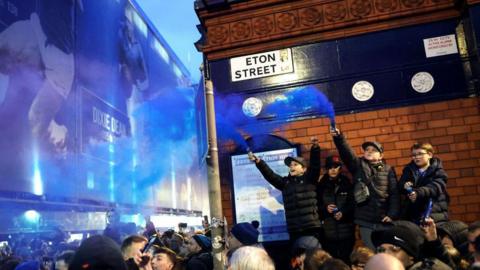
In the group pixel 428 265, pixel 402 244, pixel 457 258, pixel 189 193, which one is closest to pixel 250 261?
pixel 402 244

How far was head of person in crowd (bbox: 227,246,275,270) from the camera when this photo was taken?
9.59ft

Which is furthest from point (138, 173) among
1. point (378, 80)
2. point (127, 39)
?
point (378, 80)

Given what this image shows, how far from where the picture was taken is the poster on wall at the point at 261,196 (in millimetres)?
6637

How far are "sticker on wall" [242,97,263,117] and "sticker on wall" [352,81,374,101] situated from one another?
4.92 ft

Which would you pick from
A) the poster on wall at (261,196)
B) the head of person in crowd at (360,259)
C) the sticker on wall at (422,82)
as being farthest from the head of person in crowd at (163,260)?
the sticker on wall at (422,82)

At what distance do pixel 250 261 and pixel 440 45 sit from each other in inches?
196

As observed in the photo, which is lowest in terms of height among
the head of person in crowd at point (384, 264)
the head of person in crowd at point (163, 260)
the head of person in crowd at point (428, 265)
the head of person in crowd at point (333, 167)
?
the head of person in crowd at point (428, 265)

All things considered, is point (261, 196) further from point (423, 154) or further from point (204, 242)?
point (423, 154)

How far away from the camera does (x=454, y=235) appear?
14.3 feet

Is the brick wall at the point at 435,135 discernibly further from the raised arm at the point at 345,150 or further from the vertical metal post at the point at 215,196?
the vertical metal post at the point at 215,196

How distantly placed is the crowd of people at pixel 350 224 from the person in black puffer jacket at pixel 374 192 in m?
0.01

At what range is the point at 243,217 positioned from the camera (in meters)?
6.74

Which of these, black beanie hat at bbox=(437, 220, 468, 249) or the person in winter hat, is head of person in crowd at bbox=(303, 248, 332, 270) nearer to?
the person in winter hat

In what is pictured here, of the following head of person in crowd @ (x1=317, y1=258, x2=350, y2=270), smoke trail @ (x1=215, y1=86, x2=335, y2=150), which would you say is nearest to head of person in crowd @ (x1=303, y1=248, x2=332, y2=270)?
head of person in crowd @ (x1=317, y1=258, x2=350, y2=270)
